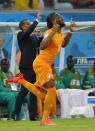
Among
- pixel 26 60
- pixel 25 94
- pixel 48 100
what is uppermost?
pixel 26 60

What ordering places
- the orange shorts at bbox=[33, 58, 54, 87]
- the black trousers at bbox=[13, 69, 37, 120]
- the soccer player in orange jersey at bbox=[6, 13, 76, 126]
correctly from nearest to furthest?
the soccer player in orange jersey at bbox=[6, 13, 76, 126], the orange shorts at bbox=[33, 58, 54, 87], the black trousers at bbox=[13, 69, 37, 120]

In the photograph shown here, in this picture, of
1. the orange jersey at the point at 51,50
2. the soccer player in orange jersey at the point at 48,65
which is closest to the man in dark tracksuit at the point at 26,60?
the soccer player in orange jersey at the point at 48,65

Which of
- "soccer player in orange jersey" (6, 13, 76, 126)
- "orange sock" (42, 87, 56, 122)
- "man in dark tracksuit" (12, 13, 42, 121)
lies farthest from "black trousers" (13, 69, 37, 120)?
"orange sock" (42, 87, 56, 122)

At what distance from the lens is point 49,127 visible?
794 centimetres

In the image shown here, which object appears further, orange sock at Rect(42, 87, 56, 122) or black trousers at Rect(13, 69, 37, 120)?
black trousers at Rect(13, 69, 37, 120)

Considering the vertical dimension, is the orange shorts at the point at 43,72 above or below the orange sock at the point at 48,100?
above

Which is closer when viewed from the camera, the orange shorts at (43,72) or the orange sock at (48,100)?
the orange sock at (48,100)

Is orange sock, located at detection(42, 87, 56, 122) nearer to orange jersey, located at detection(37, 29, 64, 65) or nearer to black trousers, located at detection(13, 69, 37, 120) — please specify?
orange jersey, located at detection(37, 29, 64, 65)

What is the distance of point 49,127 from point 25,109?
11.9 ft

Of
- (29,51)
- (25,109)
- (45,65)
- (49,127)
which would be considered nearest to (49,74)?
(45,65)

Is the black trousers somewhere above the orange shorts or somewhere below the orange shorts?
below

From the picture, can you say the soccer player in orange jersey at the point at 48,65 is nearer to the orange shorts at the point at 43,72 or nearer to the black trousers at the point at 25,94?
the orange shorts at the point at 43,72

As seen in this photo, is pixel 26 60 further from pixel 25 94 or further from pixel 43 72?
pixel 43 72

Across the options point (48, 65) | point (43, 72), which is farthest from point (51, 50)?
point (43, 72)
